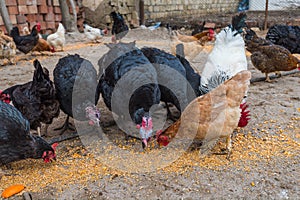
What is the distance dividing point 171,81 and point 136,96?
49 cm

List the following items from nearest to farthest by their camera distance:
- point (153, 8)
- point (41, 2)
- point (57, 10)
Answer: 1. point (41, 2)
2. point (57, 10)
3. point (153, 8)

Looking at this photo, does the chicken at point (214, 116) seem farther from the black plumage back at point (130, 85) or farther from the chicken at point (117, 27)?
the chicken at point (117, 27)

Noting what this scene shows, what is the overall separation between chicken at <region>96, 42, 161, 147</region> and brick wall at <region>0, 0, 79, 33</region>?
239 inches

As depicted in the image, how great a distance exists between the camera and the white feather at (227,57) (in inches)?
126

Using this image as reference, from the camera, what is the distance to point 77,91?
277cm

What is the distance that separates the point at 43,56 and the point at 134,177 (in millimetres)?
5333

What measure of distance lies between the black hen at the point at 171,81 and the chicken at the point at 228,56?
1.03 ft

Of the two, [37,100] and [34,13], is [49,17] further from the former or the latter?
[37,100]

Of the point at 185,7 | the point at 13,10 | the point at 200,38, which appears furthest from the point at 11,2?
the point at 185,7

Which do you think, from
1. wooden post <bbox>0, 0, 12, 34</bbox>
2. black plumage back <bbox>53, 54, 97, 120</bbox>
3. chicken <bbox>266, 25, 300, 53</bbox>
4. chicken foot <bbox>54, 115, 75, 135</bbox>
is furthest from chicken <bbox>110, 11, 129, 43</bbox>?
wooden post <bbox>0, 0, 12, 34</bbox>

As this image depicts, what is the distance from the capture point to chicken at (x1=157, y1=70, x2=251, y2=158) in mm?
2197

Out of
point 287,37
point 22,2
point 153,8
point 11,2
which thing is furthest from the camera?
point 153,8

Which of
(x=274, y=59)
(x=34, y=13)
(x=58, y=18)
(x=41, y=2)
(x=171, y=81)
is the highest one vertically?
(x=41, y=2)

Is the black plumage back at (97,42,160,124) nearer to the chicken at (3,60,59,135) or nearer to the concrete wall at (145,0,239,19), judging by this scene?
the chicken at (3,60,59,135)
